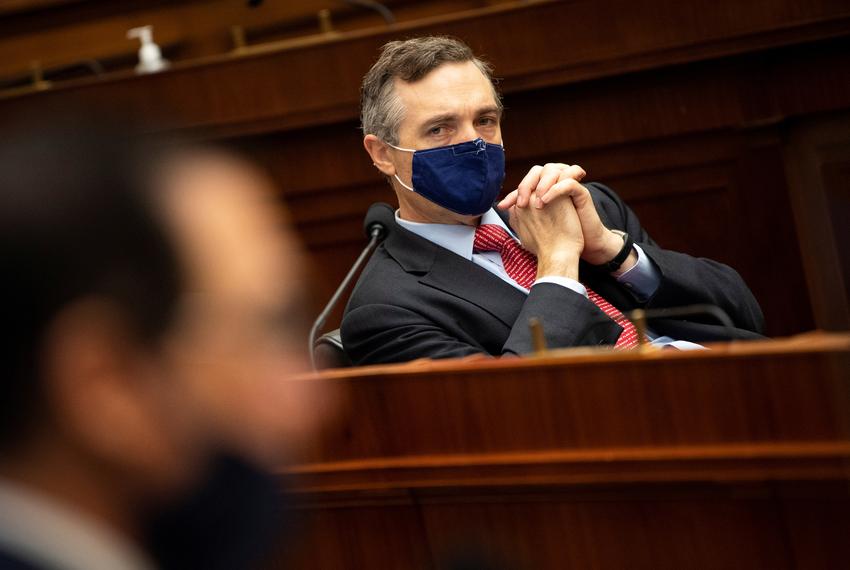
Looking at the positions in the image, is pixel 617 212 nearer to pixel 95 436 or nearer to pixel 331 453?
pixel 331 453

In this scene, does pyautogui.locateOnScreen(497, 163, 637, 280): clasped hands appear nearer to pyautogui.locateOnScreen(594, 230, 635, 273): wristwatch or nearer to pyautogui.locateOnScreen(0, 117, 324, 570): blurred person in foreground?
pyautogui.locateOnScreen(594, 230, 635, 273): wristwatch

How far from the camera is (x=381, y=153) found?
2.25 m

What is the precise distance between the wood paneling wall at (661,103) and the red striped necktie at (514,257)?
838 millimetres

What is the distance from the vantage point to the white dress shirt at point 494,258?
80.0 inches

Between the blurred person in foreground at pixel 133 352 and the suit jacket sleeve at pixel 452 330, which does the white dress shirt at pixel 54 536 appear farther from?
the suit jacket sleeve at pixel 452 330

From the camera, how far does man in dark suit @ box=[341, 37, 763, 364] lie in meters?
1.92

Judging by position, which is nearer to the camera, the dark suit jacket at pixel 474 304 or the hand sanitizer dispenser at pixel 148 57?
the dark suit jacket at pixel 474 304

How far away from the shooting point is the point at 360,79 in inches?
117

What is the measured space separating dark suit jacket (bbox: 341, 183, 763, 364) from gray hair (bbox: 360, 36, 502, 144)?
23 cm

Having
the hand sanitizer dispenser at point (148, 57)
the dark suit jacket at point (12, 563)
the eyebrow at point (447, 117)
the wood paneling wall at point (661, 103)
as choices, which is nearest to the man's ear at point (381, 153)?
the eyebrow at point (447, 117)

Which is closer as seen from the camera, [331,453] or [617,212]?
[331,453]

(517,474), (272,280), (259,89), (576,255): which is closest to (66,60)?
(259,89)

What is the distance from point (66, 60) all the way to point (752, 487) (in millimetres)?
3364

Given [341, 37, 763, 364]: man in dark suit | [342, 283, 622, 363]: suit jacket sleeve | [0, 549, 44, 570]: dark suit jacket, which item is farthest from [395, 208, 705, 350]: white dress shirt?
[0, 549, 44, 570]: dark suit jacket
